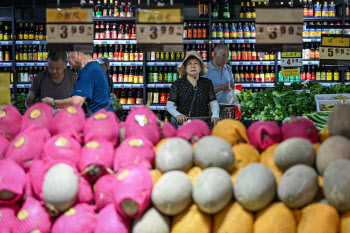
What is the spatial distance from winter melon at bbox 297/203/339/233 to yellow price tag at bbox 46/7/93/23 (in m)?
2.21

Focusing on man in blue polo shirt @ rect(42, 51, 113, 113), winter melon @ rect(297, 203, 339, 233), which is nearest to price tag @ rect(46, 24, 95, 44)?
man in blue polo shirt @ rect(42, 51, 113, 113)

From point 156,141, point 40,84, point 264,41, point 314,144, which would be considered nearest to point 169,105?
point 264,41

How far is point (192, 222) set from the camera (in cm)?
191

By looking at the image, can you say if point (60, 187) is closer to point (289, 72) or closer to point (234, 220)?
point (234, 220)

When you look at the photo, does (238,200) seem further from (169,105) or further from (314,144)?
(169,105)

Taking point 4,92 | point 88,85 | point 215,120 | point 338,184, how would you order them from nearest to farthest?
1. point 338,184
2. point 4,92
3. point 88,85
4. point 215,120

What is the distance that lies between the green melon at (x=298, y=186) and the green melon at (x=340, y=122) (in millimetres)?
310

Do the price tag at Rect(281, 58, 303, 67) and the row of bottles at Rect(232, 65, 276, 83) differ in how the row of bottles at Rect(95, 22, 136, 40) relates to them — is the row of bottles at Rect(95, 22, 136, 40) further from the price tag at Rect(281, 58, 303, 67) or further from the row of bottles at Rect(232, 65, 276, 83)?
the price tag at Rect(281, 58, 303, 67)

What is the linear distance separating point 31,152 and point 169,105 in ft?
7.07

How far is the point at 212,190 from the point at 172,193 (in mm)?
172

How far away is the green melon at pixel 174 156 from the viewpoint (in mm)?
1960

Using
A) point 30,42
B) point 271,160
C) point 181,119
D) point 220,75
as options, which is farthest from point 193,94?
point 30,42

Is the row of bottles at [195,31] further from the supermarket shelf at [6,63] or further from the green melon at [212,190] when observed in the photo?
the green melon at [212,190]

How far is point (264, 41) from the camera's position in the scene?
3428 mm
